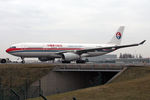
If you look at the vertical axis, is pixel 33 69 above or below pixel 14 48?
below

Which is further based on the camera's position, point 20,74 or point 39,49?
point 39,49

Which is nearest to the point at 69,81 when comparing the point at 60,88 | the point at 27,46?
the point at 60,88

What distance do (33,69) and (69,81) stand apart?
6238 millimetres

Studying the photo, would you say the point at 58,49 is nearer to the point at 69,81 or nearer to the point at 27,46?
the point at 27,46

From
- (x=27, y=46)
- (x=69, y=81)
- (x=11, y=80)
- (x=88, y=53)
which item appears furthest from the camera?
(x=88, y=53)

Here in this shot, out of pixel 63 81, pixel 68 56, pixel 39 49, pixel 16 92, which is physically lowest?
pixel 63 81

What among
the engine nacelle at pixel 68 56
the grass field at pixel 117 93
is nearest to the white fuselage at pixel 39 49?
the engine nacelle at pixel 68 56

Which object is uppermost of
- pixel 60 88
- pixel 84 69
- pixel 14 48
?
pixel 14 48

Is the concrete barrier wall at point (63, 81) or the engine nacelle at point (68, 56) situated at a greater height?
the engine nacelle at point (68, 56)

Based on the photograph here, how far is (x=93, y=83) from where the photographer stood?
143ft

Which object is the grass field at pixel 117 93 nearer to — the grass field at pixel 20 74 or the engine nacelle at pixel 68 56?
A: the grass field at pixel 20 74

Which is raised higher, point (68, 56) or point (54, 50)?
point (54, 50)

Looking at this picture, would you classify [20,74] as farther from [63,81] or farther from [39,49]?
[39,49]

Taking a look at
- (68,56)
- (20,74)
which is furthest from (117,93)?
(68,56)
